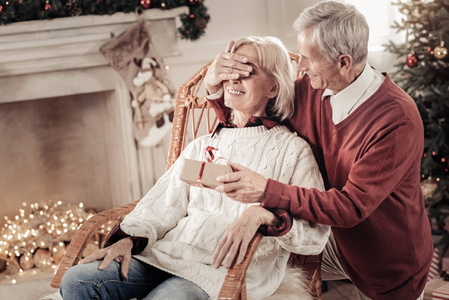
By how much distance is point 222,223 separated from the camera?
1.71 meters

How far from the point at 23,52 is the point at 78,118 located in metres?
0.66

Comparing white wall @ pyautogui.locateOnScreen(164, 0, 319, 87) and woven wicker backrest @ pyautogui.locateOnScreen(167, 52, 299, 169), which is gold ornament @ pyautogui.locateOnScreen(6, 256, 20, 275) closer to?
white wall @ pyautogui.locateOnScreen(164, 0, 319, 87)

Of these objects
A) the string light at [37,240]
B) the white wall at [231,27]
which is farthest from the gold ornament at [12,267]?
the white wall at [231,27]

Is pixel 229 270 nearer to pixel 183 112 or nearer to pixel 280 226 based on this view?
pixel 280 226

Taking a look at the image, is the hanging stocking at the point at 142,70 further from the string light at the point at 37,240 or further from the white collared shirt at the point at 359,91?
the white collared shirt at the point at 359,91

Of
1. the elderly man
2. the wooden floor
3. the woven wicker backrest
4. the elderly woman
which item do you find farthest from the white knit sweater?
the wooden floor

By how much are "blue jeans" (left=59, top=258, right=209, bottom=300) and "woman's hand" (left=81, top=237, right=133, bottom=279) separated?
0.05ft

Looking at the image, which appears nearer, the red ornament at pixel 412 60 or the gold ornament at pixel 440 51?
the gold ornament at pixel 440 51

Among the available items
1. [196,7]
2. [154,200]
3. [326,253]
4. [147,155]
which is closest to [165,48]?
[196,7]

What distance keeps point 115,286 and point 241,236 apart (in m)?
0.43

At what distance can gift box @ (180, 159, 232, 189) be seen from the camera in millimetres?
1492

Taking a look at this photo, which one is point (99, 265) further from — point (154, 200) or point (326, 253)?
point (326, 253)

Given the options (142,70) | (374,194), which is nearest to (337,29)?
(374,194)

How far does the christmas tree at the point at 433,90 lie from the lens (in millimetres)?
2713
